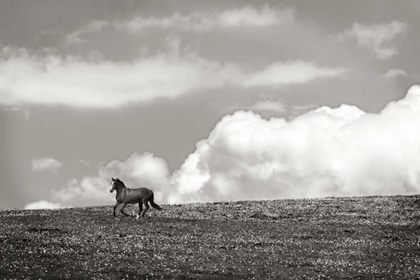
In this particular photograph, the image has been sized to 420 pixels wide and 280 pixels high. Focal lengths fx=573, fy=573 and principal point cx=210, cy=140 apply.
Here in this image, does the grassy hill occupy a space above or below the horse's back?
below

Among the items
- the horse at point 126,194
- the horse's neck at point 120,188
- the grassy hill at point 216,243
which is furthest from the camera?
the horse's neck at point 120,188

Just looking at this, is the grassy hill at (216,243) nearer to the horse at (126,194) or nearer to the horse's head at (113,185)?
the horse at (126,194)

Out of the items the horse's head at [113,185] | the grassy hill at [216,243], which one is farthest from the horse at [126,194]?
the grassy hill at [216,243]

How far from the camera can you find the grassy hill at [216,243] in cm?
2916

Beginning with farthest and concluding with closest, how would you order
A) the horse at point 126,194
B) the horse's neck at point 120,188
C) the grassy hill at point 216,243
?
the horse's neck at point 120,188 < the horse at point 126,194 < the grassy hill at point 216,243

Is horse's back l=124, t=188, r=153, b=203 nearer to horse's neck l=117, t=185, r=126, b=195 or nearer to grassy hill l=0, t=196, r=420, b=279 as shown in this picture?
horse's neck l=117, t=185, r=126, b=195

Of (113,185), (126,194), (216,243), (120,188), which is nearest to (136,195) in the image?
(126,194)

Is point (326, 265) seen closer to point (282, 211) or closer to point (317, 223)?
point (317, 223)

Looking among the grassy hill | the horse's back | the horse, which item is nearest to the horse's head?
the horse

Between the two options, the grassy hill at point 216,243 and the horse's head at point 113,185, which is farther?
the horse's head at point 113,185

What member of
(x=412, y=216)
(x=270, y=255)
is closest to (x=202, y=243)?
(x=270, y=255)

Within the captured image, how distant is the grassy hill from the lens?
29.2 metres

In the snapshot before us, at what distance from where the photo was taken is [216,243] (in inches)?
1427

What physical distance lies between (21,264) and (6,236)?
8651mm
